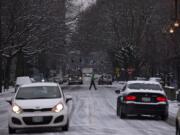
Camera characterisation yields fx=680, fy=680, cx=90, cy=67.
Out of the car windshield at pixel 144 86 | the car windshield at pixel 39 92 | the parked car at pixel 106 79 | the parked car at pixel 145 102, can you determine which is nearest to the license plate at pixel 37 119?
the car windshield at pixel 39 92

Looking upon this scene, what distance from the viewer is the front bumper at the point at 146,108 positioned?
25.0m

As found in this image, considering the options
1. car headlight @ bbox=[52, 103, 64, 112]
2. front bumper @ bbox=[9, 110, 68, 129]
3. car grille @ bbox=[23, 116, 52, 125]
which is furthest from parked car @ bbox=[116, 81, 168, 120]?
car grille @ bbox=[23, 116, 52, 125]

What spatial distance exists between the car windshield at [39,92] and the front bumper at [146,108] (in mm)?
5254

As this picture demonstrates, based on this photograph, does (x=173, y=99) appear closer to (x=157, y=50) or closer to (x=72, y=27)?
(x=72, y=27)

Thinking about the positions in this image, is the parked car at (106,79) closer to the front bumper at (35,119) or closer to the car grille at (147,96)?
the car grille at (147,96)

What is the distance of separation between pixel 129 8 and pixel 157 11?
156 inches

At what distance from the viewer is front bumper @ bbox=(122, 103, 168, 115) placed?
82.0 feet

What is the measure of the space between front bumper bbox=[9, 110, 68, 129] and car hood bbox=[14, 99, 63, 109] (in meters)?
0.21

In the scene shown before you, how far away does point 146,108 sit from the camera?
82.1 feet

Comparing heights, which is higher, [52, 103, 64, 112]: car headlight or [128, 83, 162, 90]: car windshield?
[128, 83, 162, 90]: car windshield

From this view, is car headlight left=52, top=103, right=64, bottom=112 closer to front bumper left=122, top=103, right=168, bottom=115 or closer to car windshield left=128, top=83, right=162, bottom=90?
front bumper left=122, top=103, right=168, bottom=115

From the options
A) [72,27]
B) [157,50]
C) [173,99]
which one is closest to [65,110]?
[173,99]

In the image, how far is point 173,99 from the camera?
44.0m

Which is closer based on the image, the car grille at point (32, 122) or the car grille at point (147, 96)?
the car grille at point (32, 122)
